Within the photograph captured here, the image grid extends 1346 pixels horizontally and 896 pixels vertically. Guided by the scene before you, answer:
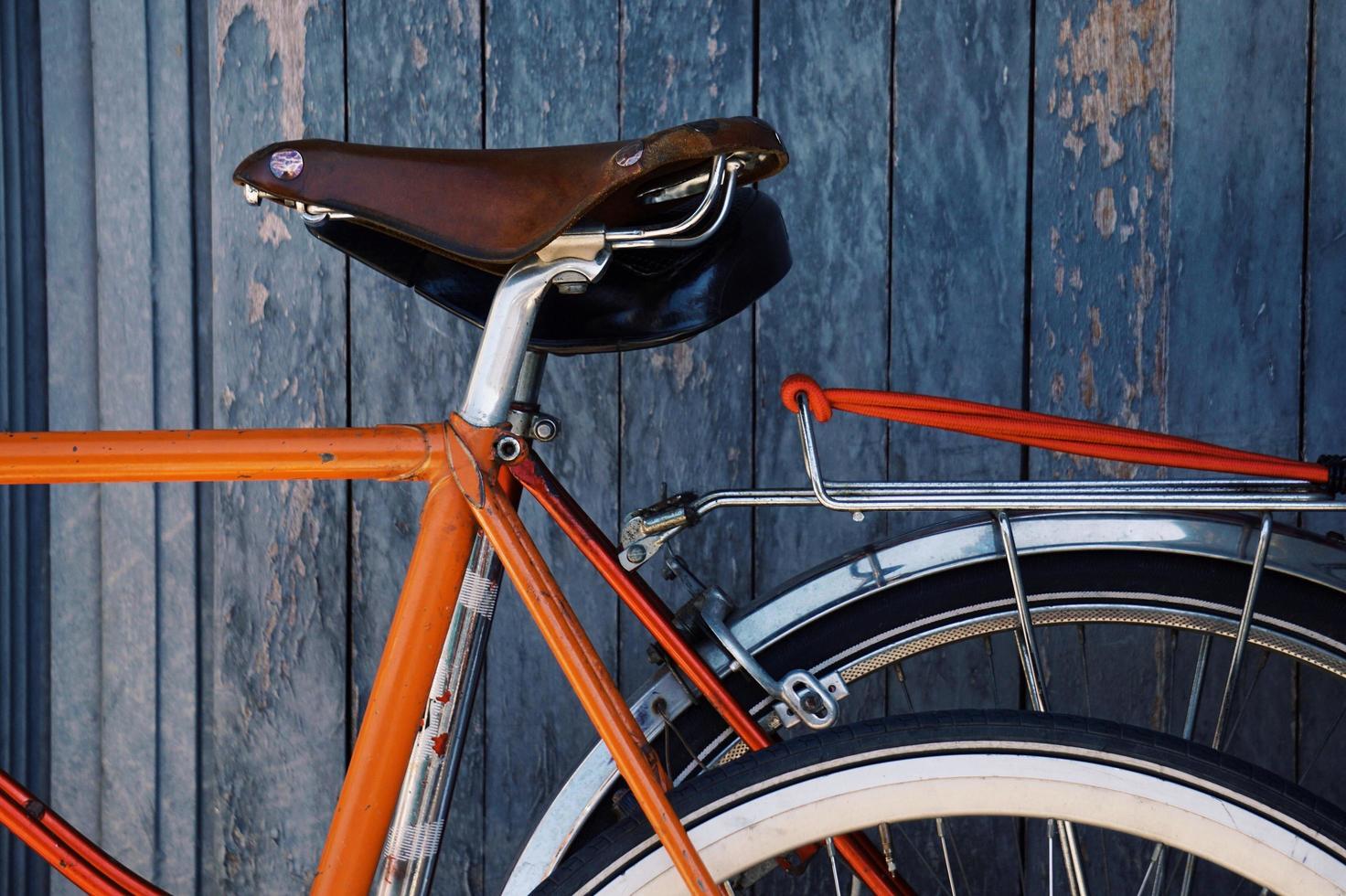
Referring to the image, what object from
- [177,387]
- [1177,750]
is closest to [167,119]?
[177,387]

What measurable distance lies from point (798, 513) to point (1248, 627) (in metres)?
0.50

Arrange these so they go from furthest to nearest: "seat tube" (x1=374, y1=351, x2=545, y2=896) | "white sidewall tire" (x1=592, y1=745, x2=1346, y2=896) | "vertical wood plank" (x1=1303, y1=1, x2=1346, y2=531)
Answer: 1. "vertical wood plank" (x1=1303, y1=1, x2=1346, y2=531)
2. "seat tube" (x1=374, y1=351, x2=545, y2=896)
3. "white sidewall tire" (x1=592, y1=745, x2=1346, y2=896)

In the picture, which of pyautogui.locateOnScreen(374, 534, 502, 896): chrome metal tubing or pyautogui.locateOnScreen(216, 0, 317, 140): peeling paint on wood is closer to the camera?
pyautogui.locateOnScreen(374, 534, 502, 896): chrome metal tubing

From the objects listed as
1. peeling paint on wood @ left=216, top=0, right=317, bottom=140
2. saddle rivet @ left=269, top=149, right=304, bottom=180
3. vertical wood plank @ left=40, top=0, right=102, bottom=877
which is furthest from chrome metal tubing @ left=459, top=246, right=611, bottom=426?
vertical wood plank @ left=40, top=0, right=102, bottom=877

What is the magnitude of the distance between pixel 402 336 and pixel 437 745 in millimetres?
554

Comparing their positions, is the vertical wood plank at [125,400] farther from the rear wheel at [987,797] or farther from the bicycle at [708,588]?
the rear wheel at [987,797]

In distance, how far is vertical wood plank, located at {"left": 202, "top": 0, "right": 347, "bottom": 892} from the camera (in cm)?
109

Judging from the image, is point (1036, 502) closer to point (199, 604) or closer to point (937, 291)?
point (937, 291)

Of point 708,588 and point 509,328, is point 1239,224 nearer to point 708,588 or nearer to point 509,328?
point 708,588

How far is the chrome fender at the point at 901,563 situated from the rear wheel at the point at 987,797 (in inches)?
5.1

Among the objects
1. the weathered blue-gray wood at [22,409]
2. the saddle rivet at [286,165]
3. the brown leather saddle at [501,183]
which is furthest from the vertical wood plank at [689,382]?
the weathered blue-gray wood at [22,409]

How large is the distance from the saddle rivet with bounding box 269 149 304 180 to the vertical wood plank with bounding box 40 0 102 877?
69 centimetres

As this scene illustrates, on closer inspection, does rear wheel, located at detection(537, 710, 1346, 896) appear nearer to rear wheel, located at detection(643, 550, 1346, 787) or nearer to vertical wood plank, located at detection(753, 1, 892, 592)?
rear wheel, located at detection(643, 550, 1346, 787)

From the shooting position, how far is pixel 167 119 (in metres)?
1.12
